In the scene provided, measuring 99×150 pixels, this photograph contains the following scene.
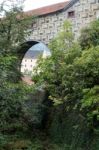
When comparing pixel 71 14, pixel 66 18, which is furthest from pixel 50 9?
pixel 71 14

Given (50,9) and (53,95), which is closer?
(53,95)

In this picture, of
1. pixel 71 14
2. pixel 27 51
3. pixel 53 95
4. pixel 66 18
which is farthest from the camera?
pixel 27 51

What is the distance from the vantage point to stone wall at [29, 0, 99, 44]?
67.0 feet

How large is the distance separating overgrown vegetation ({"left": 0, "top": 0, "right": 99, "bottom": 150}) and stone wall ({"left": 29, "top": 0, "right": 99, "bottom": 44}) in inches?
129

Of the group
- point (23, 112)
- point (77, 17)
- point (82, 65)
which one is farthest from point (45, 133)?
point (77, 17)

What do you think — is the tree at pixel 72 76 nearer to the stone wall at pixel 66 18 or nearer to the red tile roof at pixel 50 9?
the stone wall at pixel 66 18

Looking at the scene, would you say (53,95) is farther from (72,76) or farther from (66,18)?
(66,18)

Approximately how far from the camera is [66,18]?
21672 mm

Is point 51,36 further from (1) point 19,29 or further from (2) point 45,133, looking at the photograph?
(2) point 45,133

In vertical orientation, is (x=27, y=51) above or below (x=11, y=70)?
above

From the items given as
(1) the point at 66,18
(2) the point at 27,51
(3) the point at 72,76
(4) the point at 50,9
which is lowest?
(3) the point at 72,76

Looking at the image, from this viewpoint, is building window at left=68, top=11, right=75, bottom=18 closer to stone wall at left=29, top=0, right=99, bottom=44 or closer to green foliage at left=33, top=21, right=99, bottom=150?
stone wall at left=29, top=0, right=99, bottom=44

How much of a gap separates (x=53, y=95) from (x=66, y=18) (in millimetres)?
7224

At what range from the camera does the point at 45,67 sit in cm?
1617
